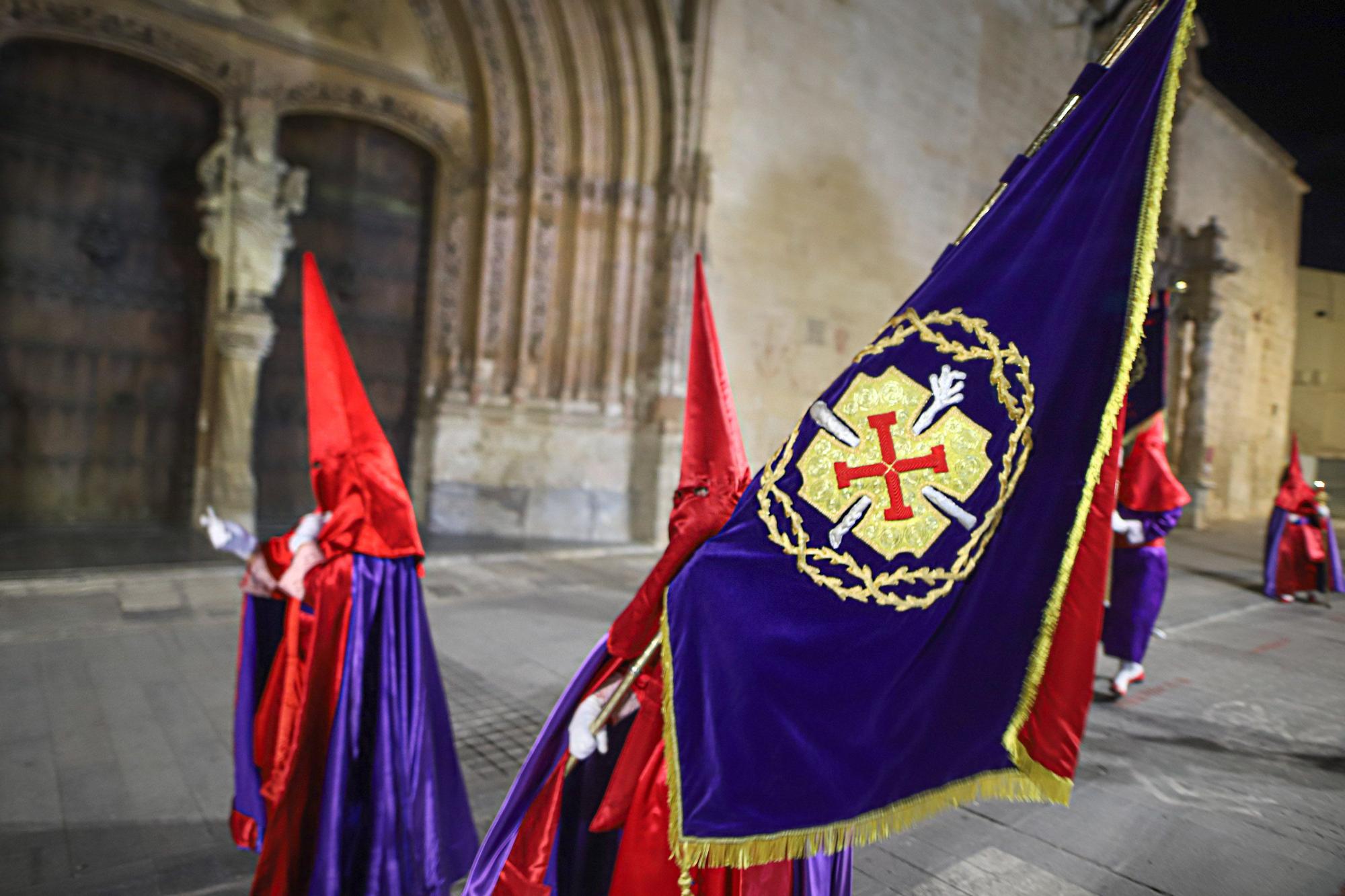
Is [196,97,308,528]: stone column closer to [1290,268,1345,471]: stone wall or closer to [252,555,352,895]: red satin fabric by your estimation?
[252,555,352,895]: red satin fabric

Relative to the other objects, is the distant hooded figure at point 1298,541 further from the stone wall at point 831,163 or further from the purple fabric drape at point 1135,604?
the stone wall at point 831,163

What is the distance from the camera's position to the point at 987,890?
257 centimetres

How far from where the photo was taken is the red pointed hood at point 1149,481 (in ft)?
15.7

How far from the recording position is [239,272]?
7789 millimetres

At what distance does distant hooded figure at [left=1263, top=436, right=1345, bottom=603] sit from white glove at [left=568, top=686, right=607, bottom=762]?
4408 millimetres

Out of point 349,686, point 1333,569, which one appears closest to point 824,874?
point 349,686

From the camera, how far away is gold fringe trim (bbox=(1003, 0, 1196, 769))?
46.0 inches

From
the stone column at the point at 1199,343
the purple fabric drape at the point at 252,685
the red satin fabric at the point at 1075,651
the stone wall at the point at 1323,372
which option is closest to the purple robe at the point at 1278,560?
the stone wall at the point at 1323,372

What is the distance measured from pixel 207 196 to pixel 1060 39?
533 inches

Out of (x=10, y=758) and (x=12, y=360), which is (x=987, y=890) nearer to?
(x=10, y=758)

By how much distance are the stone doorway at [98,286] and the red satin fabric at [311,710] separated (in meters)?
7.12

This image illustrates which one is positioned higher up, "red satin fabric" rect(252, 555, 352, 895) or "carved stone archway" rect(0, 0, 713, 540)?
"carved stone archway" rect(0, 0, 713, 540)

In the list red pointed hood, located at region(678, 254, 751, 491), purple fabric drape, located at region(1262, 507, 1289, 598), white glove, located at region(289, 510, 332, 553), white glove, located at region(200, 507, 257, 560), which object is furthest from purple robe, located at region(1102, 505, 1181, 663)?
white glove, located at region(200, 507, 257, 560)

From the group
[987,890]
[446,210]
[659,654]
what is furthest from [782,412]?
[659,654]
